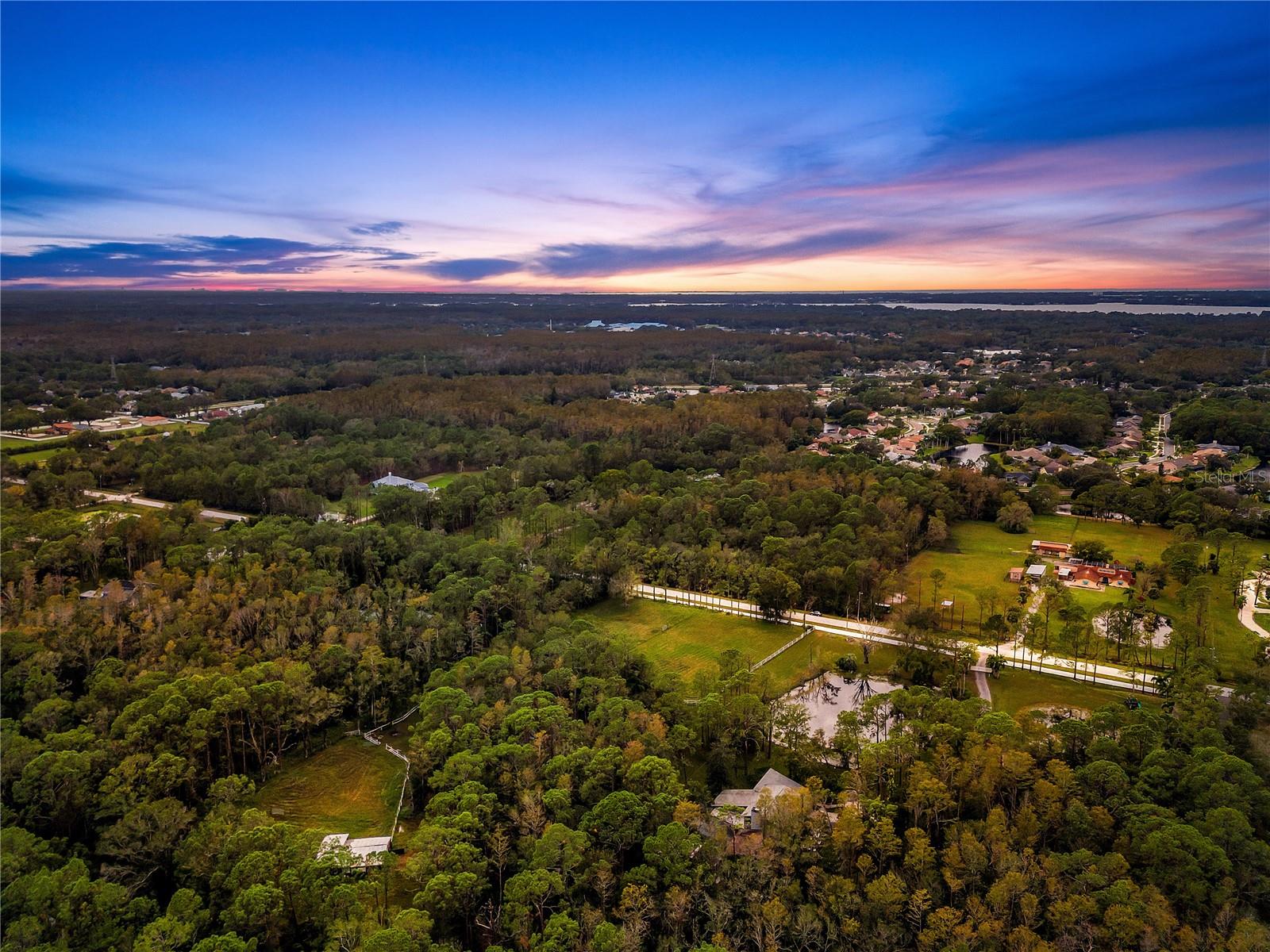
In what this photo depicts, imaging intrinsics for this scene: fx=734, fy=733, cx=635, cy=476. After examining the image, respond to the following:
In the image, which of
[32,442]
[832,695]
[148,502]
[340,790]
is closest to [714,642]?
[832,695]

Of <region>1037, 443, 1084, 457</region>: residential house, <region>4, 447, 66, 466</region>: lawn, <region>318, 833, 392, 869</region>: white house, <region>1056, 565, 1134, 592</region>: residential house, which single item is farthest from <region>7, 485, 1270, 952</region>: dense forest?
<region>1037, 443, 1084, 457</region>: residential house

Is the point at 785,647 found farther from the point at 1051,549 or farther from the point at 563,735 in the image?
the point at 1051,549

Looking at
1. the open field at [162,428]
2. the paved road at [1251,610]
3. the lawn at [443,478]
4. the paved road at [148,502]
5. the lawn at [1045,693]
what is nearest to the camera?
the lawn at [1045,693]

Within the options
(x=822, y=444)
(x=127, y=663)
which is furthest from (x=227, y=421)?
(x=822, y=444)

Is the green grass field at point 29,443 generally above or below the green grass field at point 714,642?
above

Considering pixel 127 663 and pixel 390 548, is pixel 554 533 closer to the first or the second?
pixel 390 548

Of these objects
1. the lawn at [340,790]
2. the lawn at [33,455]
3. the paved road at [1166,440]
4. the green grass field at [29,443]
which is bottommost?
the lawn at [340,790]

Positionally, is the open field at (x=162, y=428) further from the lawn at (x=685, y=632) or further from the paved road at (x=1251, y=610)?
the paved road at (x=1251, y=610)

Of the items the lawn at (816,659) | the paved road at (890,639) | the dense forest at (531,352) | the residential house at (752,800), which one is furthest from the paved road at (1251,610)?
the dense forest at (531,352)
